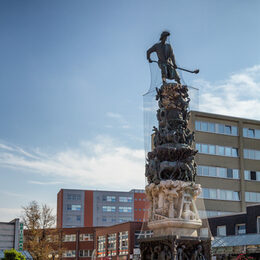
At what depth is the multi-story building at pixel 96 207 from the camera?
11488cm

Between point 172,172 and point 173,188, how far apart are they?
701 millimetres

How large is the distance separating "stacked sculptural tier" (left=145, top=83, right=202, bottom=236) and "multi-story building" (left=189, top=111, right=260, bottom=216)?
120 ft

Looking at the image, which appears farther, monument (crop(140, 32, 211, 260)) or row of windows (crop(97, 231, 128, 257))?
row of windows (crop(97, 231, 128, 257))

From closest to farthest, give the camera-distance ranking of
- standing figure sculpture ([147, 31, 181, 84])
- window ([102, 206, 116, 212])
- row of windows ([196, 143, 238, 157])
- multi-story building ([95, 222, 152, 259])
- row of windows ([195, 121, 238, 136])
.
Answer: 1. standing figure sculpture ([147, 31, 181, 84])
2. row of windows ([196, 143, 238, 157])
3. row of windows ([195, 121, 238, 136])
4. multi-story building ([95, 222, 152, 259])
5. window ([102, 206, 116, 212])

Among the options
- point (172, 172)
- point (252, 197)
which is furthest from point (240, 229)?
point (172, 172)

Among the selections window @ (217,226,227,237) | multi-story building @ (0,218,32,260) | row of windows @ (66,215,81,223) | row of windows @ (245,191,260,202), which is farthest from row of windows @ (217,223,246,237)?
row of windows @ (66,215,81,223)

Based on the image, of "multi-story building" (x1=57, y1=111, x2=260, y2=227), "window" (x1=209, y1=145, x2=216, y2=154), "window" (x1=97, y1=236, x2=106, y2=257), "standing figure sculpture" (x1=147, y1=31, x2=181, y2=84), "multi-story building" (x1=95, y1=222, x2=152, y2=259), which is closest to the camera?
"standing figure sculpture" (x1=147, y1=31, x2=181, y2=84)

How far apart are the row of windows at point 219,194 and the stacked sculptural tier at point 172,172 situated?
37.2 meters

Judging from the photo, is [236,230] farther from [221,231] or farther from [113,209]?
[113,209]

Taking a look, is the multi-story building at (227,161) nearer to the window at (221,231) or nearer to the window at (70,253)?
the window at (221,231)

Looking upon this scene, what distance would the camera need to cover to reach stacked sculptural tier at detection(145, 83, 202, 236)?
57.2ft

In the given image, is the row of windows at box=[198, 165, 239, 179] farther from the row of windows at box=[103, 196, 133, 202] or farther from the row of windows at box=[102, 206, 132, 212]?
the row of windows at box=[103, 196, 133, 202]

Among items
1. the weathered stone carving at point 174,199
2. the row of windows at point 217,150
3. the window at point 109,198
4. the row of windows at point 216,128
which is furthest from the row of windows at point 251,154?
the window at point 109,198

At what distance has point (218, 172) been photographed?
2239 inches
